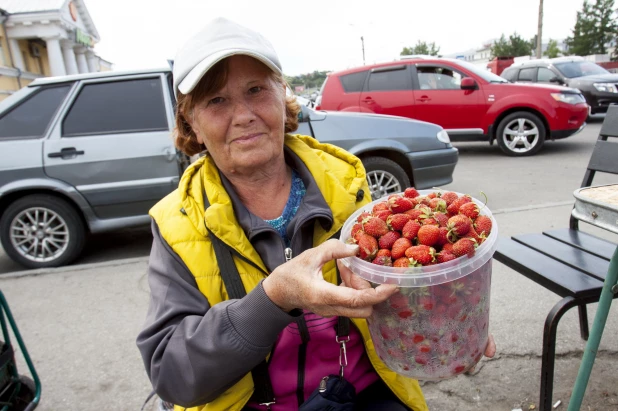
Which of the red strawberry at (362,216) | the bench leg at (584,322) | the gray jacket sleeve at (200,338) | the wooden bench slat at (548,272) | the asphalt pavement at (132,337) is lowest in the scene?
the asphalt pavement at (132,337)

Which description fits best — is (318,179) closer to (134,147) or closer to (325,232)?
(325,232)

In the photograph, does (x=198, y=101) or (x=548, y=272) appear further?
(x=548, y=272)

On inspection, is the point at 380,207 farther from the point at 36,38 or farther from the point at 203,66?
the point at 36,38

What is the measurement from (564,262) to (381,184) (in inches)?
123

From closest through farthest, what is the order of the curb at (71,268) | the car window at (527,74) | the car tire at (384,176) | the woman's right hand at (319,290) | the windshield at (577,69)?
the woman's right hand at (319,290), the curb at (71,268), the car tire at (384,176), the windshield at (577,69), the car window at (527,74)

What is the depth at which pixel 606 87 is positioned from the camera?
11.3 meters

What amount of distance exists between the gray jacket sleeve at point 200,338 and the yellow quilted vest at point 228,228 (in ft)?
0.21

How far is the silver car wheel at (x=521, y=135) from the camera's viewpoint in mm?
8711

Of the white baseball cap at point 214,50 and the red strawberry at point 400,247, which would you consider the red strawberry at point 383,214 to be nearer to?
the red strawberry at point 400,247

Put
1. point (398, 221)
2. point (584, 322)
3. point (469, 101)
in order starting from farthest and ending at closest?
point (469, 101), point (584, 322), point (398, 221)

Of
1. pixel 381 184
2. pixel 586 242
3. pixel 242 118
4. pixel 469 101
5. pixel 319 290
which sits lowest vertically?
pixel 381 184

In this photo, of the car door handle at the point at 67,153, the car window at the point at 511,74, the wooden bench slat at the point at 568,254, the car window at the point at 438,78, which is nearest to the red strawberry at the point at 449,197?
the wooden bench slat at the point at 568,254

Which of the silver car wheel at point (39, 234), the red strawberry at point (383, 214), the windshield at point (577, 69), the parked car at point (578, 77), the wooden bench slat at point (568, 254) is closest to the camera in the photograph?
the red strawberry at point (383, 214)

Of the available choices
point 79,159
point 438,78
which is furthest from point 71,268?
point 438,78
